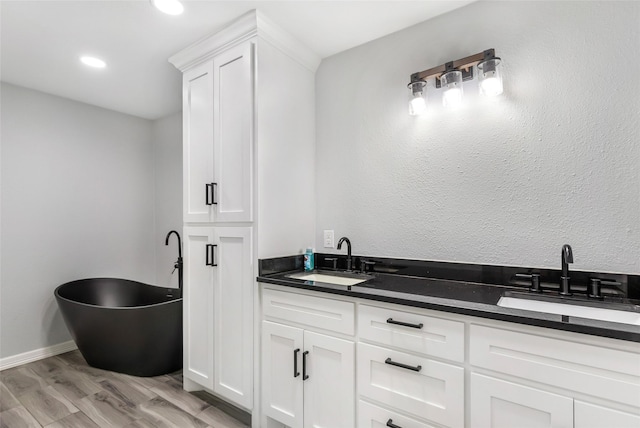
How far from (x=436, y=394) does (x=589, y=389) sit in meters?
0.50

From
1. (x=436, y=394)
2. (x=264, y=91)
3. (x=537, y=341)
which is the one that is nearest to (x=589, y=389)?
(x=537, y=341)

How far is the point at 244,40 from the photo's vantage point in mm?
1914

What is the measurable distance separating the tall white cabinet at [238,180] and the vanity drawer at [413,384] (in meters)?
0.73

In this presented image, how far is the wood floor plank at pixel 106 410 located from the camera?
6.31ft

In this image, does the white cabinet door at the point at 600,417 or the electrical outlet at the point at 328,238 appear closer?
the white cabinet door at the point at 600,417

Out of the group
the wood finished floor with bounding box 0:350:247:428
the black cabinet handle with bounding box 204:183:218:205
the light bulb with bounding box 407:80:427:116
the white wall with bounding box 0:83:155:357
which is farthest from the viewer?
the white wall with bounding box 0:83:155:357

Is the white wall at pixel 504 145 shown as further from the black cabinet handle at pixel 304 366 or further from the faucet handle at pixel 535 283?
the black cabinet handle at pixel 304 366

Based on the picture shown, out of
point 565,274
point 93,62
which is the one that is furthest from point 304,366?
point 93,62

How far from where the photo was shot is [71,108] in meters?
3.11

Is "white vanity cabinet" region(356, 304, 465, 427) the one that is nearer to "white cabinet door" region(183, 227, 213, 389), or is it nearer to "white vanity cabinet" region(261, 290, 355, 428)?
"white vanity cabinet" region(261, 290, 355, 428)

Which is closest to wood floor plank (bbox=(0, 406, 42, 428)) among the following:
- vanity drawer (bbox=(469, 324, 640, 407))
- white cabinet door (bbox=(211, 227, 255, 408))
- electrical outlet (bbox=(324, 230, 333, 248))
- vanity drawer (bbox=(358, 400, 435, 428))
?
white cabinet door (bbox=(211, 227, 255, 408))

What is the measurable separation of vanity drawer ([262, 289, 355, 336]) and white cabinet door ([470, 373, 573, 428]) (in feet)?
1.85

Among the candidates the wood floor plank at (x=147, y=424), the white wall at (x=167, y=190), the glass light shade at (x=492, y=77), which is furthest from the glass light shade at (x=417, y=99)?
the white wall at (x=167, y=190)

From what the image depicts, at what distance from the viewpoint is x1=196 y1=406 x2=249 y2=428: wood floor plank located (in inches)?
74.6
